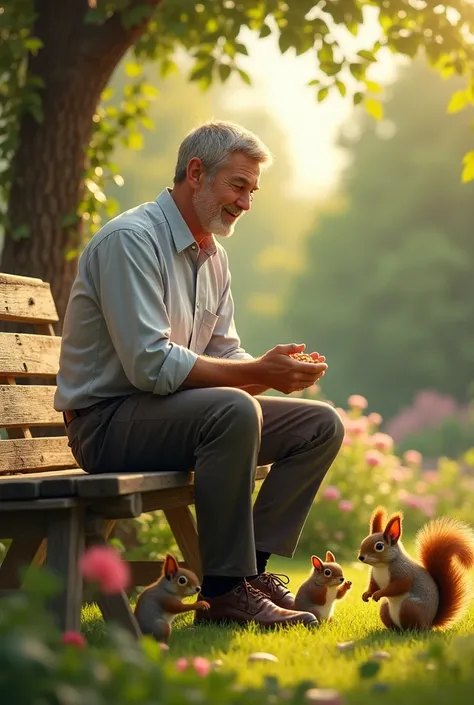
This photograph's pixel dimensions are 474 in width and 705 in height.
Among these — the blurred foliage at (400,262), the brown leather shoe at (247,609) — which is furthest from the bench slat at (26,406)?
the blurred foliage at (400,262)

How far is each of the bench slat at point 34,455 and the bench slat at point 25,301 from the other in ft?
1.58

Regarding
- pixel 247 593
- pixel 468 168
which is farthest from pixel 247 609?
pixel 468 168

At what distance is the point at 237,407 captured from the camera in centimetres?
328

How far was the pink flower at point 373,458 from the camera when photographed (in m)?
7.27

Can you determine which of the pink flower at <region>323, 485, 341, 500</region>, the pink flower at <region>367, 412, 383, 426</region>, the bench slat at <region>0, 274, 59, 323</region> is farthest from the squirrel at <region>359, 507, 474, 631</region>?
the pink flower at <region>367, 412, 383, 426</region>

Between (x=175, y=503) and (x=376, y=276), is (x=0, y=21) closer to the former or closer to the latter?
(x=175, y=503)

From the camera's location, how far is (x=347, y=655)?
2.96 meters

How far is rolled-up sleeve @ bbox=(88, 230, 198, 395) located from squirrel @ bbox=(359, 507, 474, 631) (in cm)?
80

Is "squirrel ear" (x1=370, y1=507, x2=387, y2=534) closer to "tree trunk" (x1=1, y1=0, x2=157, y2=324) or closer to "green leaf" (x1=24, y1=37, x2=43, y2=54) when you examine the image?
"tree trunk" (x1=1, y1=0, x2=157, y2=324)

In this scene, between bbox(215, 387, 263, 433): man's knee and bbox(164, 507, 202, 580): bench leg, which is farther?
bbox(164, 507, 202, 580): bench leg

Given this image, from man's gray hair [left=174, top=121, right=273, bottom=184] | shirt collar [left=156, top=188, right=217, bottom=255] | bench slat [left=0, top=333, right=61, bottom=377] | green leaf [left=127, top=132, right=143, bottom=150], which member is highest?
green leaf [left=127, top=132, right=143, bottom=150]

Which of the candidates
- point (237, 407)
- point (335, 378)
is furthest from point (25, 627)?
point (335, 378)

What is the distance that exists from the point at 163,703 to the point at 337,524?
526 centimetres

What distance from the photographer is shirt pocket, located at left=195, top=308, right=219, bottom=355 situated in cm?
396
